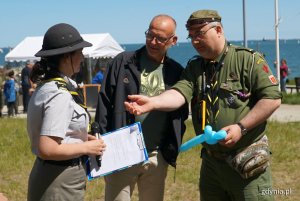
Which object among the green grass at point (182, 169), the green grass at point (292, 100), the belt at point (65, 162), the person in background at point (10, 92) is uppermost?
the belt at point (65, 162)

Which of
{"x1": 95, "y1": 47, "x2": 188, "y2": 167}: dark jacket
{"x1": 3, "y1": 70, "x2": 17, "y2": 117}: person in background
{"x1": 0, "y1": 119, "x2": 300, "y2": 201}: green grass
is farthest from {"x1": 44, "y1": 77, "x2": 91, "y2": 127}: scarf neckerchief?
{"x1": 3, "y1": 70, "x2": 17, "y2": 117}: person in background

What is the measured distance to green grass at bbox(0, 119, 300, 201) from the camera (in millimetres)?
6672

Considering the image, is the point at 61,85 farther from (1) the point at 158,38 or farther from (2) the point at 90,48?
(2) the point at 90,48

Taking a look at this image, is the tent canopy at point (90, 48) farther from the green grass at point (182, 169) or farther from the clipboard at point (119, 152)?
the clipboard at point (119, 152)

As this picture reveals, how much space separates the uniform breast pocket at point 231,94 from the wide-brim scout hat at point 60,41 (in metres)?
1.00

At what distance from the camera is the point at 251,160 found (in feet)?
11.5

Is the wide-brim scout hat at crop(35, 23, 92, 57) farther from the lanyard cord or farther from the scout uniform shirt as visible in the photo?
the lanyard cord

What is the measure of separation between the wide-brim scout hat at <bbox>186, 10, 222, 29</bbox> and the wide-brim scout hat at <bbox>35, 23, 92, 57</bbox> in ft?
2.62

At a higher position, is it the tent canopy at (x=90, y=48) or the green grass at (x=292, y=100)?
the tent canopy at (x=90, y=48)

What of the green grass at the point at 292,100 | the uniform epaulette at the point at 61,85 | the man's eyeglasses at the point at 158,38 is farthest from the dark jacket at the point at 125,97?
the green grass at the point at 292,100

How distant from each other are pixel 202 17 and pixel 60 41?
101 cm

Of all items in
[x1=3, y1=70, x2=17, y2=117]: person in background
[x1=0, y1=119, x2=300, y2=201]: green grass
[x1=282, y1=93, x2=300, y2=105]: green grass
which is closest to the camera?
[x1=0, y1=119, x2=300, y2=201]: green grass

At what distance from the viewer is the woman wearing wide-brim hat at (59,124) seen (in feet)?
10.0

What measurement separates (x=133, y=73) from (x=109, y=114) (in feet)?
1.27
